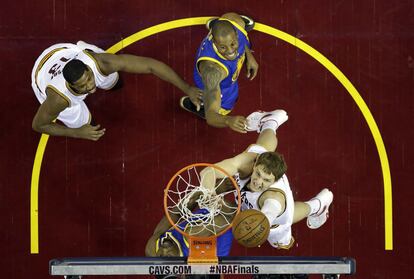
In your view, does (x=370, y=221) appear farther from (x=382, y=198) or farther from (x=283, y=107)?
(x=283, y=107)

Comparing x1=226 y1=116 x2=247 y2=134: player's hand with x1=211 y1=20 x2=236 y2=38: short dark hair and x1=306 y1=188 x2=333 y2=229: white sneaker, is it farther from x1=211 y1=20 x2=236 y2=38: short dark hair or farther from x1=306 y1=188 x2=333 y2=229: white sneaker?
x1=306 y1=188 x2=333 y2=229: white sneaker

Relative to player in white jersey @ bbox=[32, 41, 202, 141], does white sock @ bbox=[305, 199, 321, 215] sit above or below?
below

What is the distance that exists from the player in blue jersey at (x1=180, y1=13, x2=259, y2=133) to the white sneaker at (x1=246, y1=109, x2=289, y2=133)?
1.12 feet

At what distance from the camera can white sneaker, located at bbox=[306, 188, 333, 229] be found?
850cm

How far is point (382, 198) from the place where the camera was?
8.93 meters

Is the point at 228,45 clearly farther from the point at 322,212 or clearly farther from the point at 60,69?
the point at 322,212

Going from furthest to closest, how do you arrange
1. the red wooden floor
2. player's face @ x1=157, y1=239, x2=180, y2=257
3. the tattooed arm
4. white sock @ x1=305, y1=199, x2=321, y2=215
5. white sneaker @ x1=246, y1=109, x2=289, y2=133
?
the red wooden floor, white sock @ x1=305, y1=199, x2=321, y2=215, white sneaker @ x1=246, y1=109, x2=289, y2=133, the tattooed arm, player's face @ x1=157, y1=239, x2=180, y2=257

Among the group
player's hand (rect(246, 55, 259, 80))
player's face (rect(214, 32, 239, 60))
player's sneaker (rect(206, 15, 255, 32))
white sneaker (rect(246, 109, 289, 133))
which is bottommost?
white sneaker (rect(246, 109, 289, 133))

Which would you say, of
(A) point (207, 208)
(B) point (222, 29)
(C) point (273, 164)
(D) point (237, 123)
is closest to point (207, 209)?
(A) point (207, 208)

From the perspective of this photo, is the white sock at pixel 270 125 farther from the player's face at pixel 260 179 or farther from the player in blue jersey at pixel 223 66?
the player's face at pixel 260 179

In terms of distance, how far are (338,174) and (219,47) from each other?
2.73m

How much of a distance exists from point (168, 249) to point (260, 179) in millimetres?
1390

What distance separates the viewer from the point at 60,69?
7.77 m

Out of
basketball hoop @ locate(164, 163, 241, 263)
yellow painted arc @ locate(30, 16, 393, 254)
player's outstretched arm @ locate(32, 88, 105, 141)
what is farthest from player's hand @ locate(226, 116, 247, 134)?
yellow painted arc @ locate(30, 16, 393, 254)
